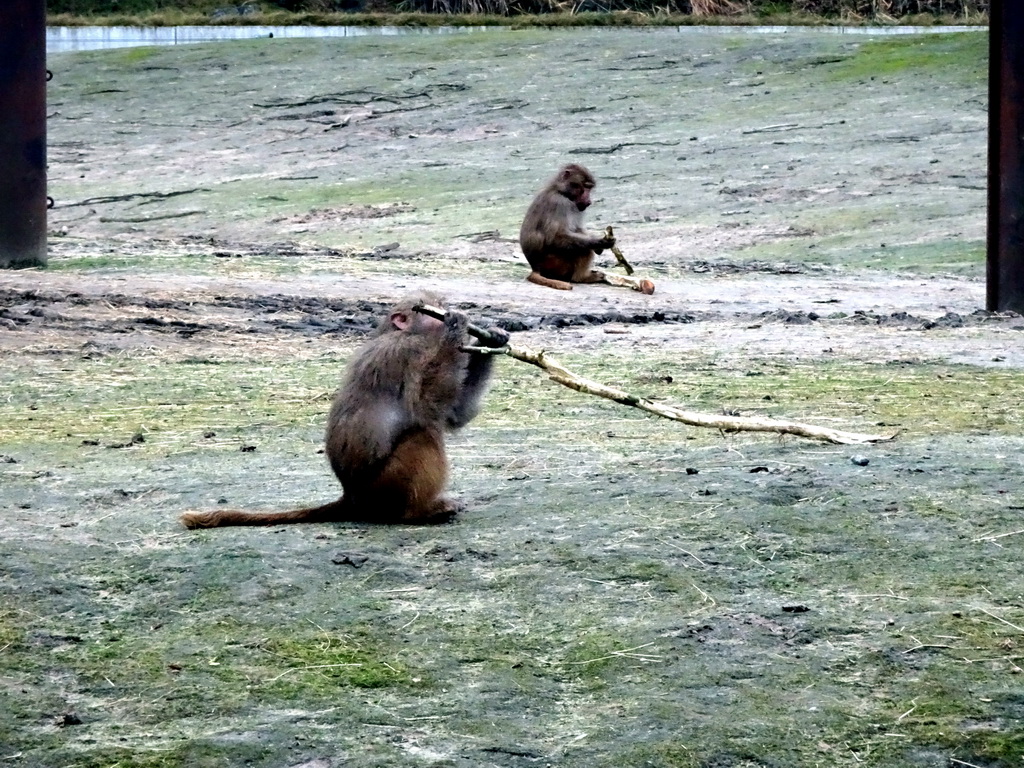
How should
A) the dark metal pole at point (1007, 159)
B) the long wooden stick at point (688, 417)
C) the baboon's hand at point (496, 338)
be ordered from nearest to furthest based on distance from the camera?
the baboon's hand at point (496, 338), the long wooden stick at point (688, 417), the dark metal pole at point (1007, 159)

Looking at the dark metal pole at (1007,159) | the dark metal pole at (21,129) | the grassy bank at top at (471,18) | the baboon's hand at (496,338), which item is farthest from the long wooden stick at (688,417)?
the grassy bank at top at (471,18)

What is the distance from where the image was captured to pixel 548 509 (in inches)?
258

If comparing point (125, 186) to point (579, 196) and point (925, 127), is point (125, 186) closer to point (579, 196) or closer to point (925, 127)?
point (579, 196)

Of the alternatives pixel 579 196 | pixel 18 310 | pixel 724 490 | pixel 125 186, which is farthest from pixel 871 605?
pixel 125 186

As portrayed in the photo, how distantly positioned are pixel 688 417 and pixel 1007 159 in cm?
734

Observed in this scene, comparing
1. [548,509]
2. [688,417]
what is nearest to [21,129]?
[688,417]

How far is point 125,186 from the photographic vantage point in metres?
24.1

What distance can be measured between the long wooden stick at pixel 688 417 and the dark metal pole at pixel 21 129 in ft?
30.4

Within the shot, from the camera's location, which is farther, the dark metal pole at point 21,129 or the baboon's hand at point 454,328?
the dark metal pole at point 21,129

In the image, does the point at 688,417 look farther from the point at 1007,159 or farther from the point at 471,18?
the point at 471,18

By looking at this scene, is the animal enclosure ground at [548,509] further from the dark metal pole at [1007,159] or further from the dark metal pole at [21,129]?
the dark metal pole at [21,129]

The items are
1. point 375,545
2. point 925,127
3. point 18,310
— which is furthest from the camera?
point 925,127

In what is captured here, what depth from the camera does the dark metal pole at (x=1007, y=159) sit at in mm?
13438

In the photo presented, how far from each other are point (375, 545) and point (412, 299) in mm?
1282
